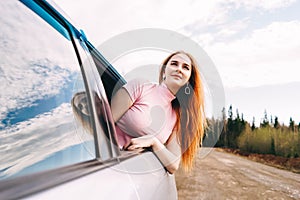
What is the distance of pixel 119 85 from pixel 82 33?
0.98m

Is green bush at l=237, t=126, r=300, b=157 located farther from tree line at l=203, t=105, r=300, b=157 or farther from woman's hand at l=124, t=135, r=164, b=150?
woman's hand at l=124, t=135, r=164, b=150

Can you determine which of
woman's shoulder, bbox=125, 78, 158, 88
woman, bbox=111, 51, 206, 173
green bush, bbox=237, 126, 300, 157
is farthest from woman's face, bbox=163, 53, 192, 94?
green bush, bbox=237, 126, 300, 157

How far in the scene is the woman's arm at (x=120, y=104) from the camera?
2428mm

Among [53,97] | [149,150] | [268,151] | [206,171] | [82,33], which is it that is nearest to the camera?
[53,97]

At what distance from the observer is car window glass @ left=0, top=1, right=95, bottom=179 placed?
2.83 feet

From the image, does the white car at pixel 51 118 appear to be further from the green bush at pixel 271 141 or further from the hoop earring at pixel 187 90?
the green bush at pixel 271 141

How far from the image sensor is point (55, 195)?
2.61 ft

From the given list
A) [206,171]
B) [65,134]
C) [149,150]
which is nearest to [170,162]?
[149,150]

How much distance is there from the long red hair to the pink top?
0.28 feet

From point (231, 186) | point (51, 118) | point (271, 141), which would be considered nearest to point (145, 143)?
point (51, 118)

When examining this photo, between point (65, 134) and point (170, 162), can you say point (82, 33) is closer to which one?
point (65, 134)

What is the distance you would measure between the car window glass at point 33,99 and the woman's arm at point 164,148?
1021mm

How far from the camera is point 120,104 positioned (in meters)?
2.46

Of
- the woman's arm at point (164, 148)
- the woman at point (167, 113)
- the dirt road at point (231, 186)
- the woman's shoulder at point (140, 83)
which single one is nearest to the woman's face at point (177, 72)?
the woman at point (167, 113)
